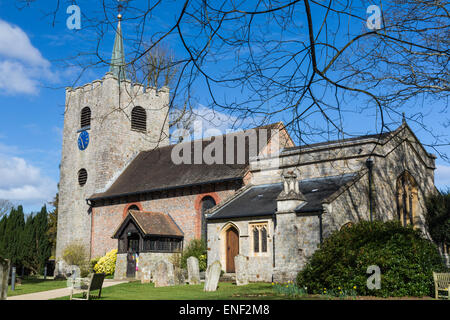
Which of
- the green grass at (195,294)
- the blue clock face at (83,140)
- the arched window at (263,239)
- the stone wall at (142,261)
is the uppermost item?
the blue clock face at (83,140)

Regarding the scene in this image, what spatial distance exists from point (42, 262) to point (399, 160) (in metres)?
Answer: 26.5

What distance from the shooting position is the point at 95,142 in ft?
114

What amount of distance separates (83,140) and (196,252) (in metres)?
16.6

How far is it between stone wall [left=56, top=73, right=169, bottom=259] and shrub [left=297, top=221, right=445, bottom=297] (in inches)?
795

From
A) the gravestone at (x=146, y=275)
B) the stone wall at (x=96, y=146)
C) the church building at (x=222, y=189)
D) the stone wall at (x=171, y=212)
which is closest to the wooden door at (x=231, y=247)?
the church building at (x=222, y=189)

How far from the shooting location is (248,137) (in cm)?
2820

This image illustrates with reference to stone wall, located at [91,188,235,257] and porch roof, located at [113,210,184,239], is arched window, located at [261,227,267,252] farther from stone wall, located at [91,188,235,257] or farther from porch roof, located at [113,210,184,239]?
porch roof, located at [113,210,184,239]

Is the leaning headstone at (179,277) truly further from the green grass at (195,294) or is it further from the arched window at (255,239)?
the arched window at (255,239)

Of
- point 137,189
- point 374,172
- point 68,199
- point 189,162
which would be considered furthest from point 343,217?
point 68,199

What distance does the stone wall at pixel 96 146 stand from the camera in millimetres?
33969

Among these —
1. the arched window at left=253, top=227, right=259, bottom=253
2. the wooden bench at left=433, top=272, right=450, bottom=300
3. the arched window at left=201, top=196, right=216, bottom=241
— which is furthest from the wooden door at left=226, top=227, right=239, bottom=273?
the wooden bench at left=433, top=272, right=450, bottom=300

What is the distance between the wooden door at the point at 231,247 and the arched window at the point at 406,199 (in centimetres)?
843

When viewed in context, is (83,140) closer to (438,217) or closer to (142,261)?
(142,261)
